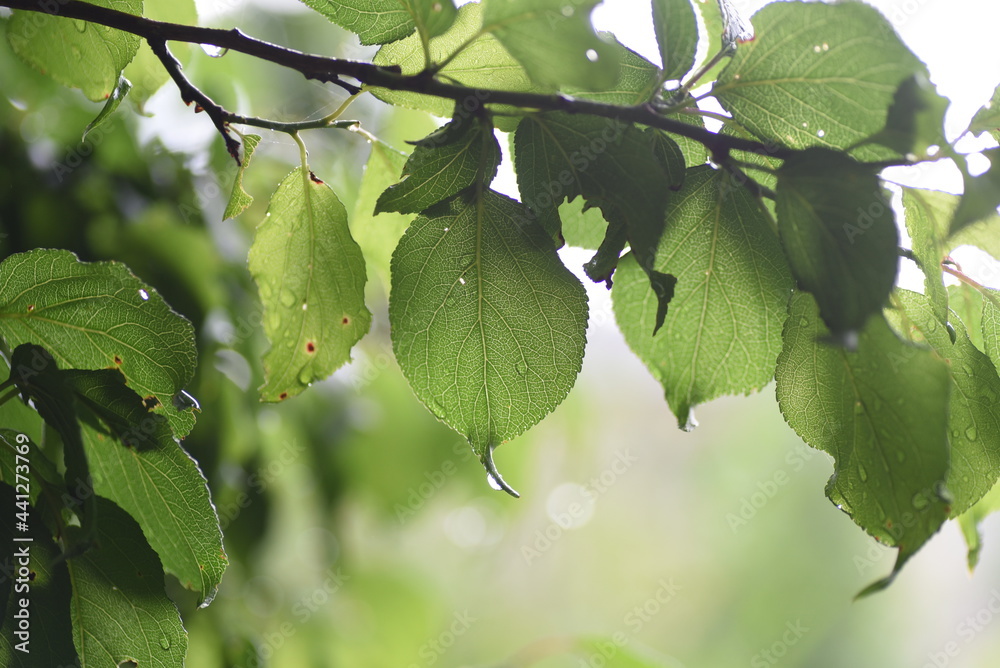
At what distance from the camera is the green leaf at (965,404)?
26 cm

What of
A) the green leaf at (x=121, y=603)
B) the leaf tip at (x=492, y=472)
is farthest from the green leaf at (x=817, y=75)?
the green leaf at (x=121, y=603)

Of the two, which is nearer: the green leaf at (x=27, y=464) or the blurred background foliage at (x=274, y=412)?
the green leaf at (x=27, y=464)

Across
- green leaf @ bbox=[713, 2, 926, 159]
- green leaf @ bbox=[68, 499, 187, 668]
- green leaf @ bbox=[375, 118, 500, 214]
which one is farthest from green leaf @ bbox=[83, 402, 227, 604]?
green leaf @ bbox=[713, 2, 926, 159]

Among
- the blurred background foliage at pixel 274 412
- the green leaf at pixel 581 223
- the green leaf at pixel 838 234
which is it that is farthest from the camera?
the blurred background foliage at pixel 274 412

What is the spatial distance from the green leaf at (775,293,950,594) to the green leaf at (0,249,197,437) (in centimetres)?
22

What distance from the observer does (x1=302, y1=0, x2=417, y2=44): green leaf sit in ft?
0.80

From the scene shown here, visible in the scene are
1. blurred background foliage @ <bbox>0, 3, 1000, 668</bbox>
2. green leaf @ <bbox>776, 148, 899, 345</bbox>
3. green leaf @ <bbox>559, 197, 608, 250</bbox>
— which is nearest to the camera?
green leaf @ <bbox>776, 148, 899, 345</bbox>

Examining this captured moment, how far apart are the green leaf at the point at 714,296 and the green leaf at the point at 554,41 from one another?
0.06 metres

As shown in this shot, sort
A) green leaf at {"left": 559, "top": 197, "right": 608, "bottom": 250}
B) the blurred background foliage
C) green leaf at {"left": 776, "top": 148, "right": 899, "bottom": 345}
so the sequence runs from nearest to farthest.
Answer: green leaf at {"left": 776, "top": 148, "right": 899, "bottom": 345} < green leaf at {"left": 559, "top": 197, "right": 608, "bottom": 250} < the blurred background foliage

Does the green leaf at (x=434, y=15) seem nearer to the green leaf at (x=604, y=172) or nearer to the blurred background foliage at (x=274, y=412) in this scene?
the green leaf at (x=604, y=172)

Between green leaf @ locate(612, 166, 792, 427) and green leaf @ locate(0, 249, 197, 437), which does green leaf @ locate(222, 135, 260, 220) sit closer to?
green leaf @ locate(0, 249, 197, 437)

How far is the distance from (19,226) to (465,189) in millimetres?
350

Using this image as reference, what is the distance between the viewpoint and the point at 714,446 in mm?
2545

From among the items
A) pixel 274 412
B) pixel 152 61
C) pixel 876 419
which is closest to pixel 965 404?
pixel 876 419
